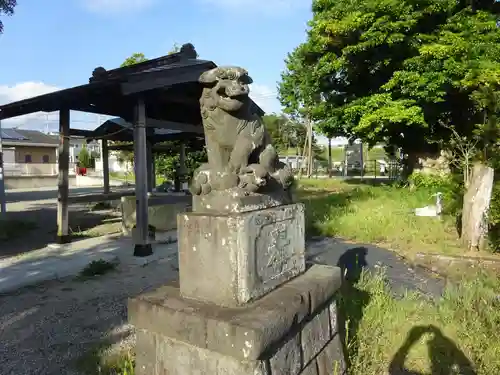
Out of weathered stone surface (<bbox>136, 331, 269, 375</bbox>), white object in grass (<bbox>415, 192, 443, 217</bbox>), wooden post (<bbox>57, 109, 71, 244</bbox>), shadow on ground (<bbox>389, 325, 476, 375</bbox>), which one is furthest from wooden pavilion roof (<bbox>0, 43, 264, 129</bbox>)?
white object in grass (<bbox>415, 192, 443, 217</bbox>)

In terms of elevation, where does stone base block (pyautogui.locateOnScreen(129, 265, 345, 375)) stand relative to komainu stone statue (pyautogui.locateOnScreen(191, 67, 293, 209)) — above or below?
below

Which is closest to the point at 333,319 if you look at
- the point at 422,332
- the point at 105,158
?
the point at 422,332

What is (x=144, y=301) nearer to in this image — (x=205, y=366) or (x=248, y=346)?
(x=205, y=366)

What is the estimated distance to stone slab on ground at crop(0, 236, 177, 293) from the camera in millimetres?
5758

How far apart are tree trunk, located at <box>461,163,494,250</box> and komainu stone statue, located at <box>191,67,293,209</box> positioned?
18.1 ft

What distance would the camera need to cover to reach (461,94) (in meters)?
14.0

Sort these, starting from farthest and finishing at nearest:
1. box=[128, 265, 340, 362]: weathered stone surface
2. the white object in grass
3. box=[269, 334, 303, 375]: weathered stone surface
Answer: the white object in grass
box=[269, 334, 303, 375]: weathered stone surface
box=[128, 265, 340, 362]: weathered stone surface

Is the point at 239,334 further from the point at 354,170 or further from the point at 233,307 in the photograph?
the point at 354,170

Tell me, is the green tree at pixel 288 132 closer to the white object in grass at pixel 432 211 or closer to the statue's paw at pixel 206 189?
the white object in grass at pixel 432 211

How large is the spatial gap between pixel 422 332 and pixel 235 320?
2.34 metres

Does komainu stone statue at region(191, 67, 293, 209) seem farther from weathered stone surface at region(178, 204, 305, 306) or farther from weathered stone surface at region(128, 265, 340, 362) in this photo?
weathered stone surface at region(128, 265, 340, 362)

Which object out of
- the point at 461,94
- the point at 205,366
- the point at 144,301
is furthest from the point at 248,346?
the point at 461,94

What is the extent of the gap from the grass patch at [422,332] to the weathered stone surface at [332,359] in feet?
0.66

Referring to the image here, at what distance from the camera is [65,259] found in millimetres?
6750
